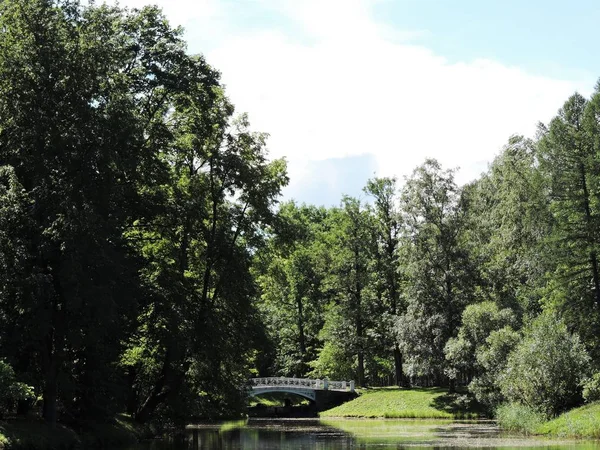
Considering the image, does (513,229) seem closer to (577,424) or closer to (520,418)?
(520,418)

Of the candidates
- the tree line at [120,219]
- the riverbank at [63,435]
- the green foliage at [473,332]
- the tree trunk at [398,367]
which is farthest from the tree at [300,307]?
the riverbank at [63,435]

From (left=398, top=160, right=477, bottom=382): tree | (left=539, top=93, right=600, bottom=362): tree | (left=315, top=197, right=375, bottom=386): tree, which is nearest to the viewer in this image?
(left=539, top=93, right=600, bottom=362): tree

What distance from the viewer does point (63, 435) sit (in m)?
26.2

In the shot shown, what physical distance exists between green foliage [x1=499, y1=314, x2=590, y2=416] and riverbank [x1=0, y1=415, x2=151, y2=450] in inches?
746

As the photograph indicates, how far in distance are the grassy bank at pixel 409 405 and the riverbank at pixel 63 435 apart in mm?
25881

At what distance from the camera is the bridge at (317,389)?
64.6 m

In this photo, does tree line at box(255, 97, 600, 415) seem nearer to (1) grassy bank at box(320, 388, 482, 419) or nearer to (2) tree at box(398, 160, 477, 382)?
(2) tree at box(398, 160, 477, 382)

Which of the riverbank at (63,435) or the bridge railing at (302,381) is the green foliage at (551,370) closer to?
the riverbank at (63,435)

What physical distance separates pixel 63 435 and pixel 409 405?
34497 mm

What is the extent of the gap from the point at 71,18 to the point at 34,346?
1320 centimetres

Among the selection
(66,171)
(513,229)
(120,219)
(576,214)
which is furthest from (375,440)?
(513,229)

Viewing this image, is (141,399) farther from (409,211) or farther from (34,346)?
(409,211)

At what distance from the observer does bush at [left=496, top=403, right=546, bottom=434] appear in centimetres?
3634

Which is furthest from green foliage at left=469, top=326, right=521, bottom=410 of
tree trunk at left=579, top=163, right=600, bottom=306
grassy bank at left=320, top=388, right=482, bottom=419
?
tree trunk at left=579, top=163, right=600, bottom=306
